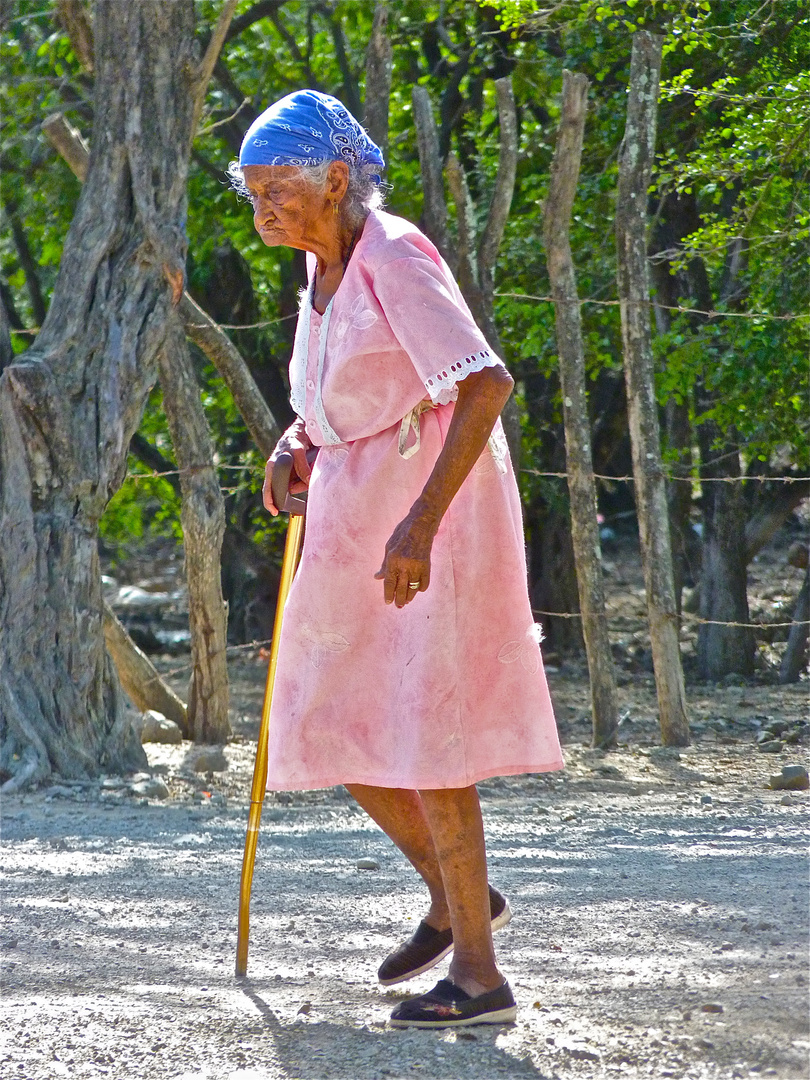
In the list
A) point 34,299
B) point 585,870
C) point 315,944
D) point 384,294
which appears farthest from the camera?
point 34,299

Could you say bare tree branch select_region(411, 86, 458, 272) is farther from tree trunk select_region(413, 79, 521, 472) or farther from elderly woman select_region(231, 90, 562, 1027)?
elderly woman select_region(231, 90, 562, 1027)

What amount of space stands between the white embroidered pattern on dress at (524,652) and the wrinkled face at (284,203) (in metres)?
0.97

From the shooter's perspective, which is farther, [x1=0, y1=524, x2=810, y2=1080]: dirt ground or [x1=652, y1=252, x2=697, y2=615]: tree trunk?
[x1=652, y1=252, x2=697, y2=615]: tree trunk

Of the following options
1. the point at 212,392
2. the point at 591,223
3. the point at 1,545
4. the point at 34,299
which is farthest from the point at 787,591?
the point at 1,545

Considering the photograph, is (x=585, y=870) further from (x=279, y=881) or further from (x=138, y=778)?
(x=138, y=778)

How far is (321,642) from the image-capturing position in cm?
270

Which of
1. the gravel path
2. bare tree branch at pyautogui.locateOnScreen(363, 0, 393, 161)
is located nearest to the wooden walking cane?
the gravel path

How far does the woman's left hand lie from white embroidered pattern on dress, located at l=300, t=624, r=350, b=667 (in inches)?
9.9

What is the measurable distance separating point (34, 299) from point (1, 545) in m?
6.81

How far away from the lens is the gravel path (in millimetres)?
2416

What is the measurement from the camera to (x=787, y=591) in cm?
1262

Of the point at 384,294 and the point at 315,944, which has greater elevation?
the point at 384,294

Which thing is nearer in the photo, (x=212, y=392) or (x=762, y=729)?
(x=762, y=729)

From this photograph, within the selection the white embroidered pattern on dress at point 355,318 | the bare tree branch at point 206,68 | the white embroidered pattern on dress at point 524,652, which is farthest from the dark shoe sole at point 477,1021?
the bare tree branch at point 206,68
